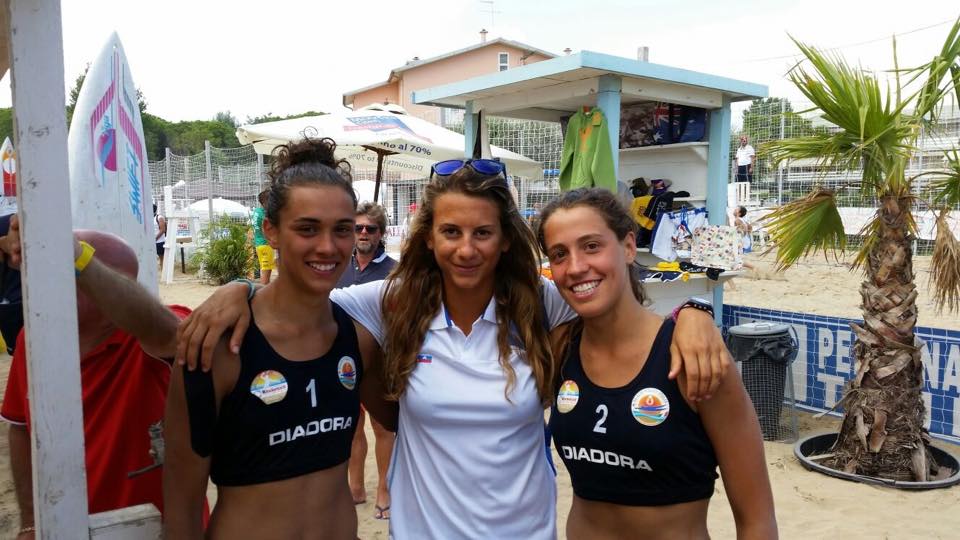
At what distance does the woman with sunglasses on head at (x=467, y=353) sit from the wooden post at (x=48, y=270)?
1.12 feet

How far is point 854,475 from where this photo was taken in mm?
4984

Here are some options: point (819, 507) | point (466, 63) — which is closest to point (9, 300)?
point (819, 507)

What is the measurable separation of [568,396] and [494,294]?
0.44 meters

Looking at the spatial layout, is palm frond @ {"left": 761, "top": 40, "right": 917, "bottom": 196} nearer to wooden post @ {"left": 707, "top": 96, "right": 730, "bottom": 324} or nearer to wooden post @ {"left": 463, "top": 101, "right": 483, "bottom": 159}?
wooden post @ {"left": 707, "top": 96, "right": 730, "bottom": 324}

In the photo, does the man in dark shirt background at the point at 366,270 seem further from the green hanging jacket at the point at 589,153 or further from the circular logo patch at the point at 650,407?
the circular logo patch at the point at 650,407

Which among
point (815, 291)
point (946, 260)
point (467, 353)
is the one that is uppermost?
point (946, 260)

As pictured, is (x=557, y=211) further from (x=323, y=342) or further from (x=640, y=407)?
(x=323, y=342)

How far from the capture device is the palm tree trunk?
483 centimetres

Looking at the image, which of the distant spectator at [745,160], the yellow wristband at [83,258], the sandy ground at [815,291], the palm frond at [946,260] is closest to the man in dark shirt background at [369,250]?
the yellow wristband at [83,258]

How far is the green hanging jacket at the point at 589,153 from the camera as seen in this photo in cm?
596

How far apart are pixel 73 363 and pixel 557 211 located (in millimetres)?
1321

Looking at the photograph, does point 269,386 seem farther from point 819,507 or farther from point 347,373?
point 819,507

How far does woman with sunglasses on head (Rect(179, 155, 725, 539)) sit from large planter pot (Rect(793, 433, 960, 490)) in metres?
3.80

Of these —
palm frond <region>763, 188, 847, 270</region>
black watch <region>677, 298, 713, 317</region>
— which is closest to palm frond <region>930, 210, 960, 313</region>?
palm frond <region>763, 188, 847, 270</region>
